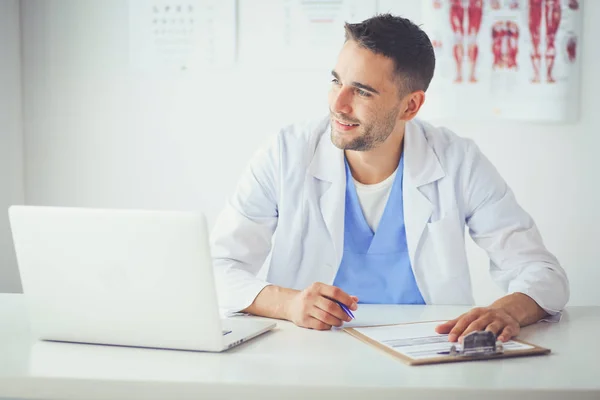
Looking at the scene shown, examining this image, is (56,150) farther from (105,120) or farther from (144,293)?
(144,293)

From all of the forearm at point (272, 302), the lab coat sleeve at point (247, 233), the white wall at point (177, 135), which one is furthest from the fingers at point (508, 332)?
the white wall at point (177, 135)

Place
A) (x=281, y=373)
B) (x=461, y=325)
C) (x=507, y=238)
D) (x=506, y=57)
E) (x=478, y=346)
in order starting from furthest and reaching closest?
(x=506, y=57), (x=507, y=238), (x=461, y=325), (x=478, y=346), (x=281, y=373)

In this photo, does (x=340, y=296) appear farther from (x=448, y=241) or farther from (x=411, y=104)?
(x=411, y=104)

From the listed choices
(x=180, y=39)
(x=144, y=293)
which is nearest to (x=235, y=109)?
(x=180, y=39)

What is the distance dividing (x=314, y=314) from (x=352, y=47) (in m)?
0.78

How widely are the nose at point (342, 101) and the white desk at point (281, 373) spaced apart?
0.73 m

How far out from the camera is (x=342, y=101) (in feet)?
6.15

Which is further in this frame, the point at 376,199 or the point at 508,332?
the point at 376,199

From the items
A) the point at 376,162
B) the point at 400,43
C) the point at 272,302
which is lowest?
the point at 272,302

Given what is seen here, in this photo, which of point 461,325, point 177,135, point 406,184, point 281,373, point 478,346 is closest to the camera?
point 281,373

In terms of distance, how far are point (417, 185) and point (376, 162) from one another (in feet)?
0.45

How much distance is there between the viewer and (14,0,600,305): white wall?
2881mm

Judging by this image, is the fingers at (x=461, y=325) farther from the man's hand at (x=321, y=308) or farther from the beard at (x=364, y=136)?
the beard at (x=364, y=136)

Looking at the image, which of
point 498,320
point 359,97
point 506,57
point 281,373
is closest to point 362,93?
point 359,97
